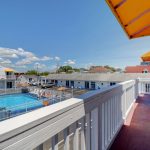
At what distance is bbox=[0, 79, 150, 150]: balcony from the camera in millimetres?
706

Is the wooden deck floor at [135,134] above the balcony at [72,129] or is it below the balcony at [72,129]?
below

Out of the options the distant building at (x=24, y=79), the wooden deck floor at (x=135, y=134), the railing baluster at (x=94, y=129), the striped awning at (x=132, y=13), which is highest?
the striped awning at (x=132, y=13)

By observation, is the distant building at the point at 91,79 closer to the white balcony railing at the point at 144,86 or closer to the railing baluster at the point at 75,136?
the white balcony railing at the point at 144,86

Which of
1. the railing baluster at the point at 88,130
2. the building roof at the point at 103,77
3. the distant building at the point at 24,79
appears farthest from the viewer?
the distant building at the point at 24,79

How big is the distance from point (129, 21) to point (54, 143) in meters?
1.94

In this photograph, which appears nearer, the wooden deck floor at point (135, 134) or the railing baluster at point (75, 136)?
the railing baluster at point (75, 136)

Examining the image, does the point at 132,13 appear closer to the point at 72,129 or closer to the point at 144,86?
the point at 72,129

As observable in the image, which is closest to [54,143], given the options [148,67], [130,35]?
[130,35]

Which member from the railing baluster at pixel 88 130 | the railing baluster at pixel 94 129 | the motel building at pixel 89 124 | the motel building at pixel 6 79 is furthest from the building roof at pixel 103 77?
the railing baluster at pixel 88 130

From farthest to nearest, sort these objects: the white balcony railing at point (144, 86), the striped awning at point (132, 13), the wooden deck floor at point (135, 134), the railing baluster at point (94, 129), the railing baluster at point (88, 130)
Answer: the white balcony railing at point (144, 86), the wooden deck floor at point (135, 134), the striped awning at point (132, 13), the railing baluster at point (94, 129), the railing baluster at point (88, 130)

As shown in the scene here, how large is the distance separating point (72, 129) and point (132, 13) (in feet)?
5.31

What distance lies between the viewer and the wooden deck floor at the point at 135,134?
7.09 ft

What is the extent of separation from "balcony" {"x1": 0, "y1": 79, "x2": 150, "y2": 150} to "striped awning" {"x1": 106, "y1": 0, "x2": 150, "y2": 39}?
0.96m

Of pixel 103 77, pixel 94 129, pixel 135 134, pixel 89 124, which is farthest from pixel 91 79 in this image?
pixel 89 124
